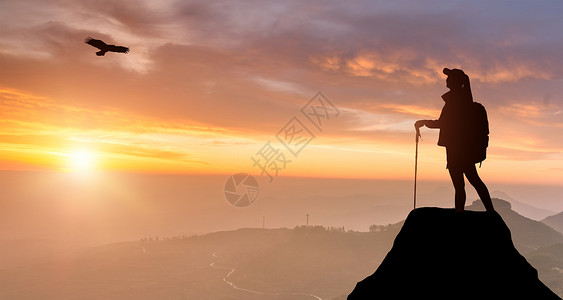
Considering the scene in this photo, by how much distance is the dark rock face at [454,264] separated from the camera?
1355 cm

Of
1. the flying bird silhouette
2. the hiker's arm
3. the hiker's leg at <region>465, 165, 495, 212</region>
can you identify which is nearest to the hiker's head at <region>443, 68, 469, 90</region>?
the hiker's arm

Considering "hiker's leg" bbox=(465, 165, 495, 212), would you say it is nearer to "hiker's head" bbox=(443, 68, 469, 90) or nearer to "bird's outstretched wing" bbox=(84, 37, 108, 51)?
"hiker's head" bbox=(443, 68, 469, 90)

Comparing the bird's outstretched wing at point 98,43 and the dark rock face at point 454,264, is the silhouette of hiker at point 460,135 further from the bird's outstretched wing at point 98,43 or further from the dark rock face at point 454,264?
the bird's outstretched wing at point 98,43

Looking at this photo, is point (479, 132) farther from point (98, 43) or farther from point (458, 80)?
point (98, 43)

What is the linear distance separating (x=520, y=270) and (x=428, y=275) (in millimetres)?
2899

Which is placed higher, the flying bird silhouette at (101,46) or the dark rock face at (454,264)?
the flying bird silhouette at (101,46)

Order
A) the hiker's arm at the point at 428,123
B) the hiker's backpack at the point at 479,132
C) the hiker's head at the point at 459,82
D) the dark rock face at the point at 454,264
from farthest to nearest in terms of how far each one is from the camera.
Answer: the hiker's arm at the point at 428,123
the hiker's head at the point at 459,82
the hiker's backpack at the point at 479,132
the dark rock face at the point at 454,264

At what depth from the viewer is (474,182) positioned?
1523 cm

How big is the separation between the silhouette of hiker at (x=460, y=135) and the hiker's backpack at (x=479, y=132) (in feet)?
0.15

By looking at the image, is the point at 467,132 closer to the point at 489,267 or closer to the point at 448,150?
the point at 448,150

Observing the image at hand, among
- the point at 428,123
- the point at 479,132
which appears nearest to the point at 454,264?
the point at 479,132

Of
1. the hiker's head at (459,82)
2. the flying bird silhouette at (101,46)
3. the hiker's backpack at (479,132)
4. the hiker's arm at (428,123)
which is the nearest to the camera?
the hiker's backpack at (479,132)

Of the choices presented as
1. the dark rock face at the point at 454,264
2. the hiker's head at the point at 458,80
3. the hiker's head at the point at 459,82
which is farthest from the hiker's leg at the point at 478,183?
the hiker's head at the point at 458,80

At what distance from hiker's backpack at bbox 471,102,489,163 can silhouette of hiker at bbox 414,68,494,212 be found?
46 millimetres
